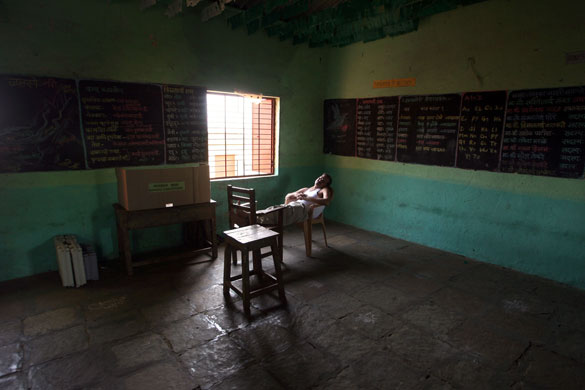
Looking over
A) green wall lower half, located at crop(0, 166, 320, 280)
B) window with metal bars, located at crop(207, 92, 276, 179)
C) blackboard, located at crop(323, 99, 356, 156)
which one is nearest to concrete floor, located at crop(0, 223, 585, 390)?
green wall lower half, located at crop(0, 166, 320, 280)

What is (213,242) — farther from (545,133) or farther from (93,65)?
(545,133)

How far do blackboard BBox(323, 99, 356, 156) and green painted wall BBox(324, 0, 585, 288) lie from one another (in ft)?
0.89

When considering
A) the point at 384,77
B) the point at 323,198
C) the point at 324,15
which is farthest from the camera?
the point at 384,77

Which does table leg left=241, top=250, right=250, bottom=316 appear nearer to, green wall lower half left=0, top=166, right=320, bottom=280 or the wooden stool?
the wooden stool

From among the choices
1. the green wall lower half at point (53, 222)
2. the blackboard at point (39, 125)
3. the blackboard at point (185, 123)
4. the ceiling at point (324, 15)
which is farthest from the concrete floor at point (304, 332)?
the ceiling at point (324, 15)

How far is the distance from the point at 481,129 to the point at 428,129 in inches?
27.4

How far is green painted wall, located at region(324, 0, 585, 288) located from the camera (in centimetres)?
363

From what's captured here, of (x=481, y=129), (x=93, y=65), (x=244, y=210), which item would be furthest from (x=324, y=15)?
(x=93, y=65)

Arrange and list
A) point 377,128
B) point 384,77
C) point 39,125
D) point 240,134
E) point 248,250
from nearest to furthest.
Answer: point 248,250, point 39,125, point 384,77, point 377,128, point 240,134

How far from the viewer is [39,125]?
366 centimetres

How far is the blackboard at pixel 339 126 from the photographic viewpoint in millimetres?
5750

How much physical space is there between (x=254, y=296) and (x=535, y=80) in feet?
12.7

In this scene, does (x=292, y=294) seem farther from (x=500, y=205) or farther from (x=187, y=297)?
(x=500, y=205)

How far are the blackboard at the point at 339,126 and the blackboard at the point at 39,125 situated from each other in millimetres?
3931
